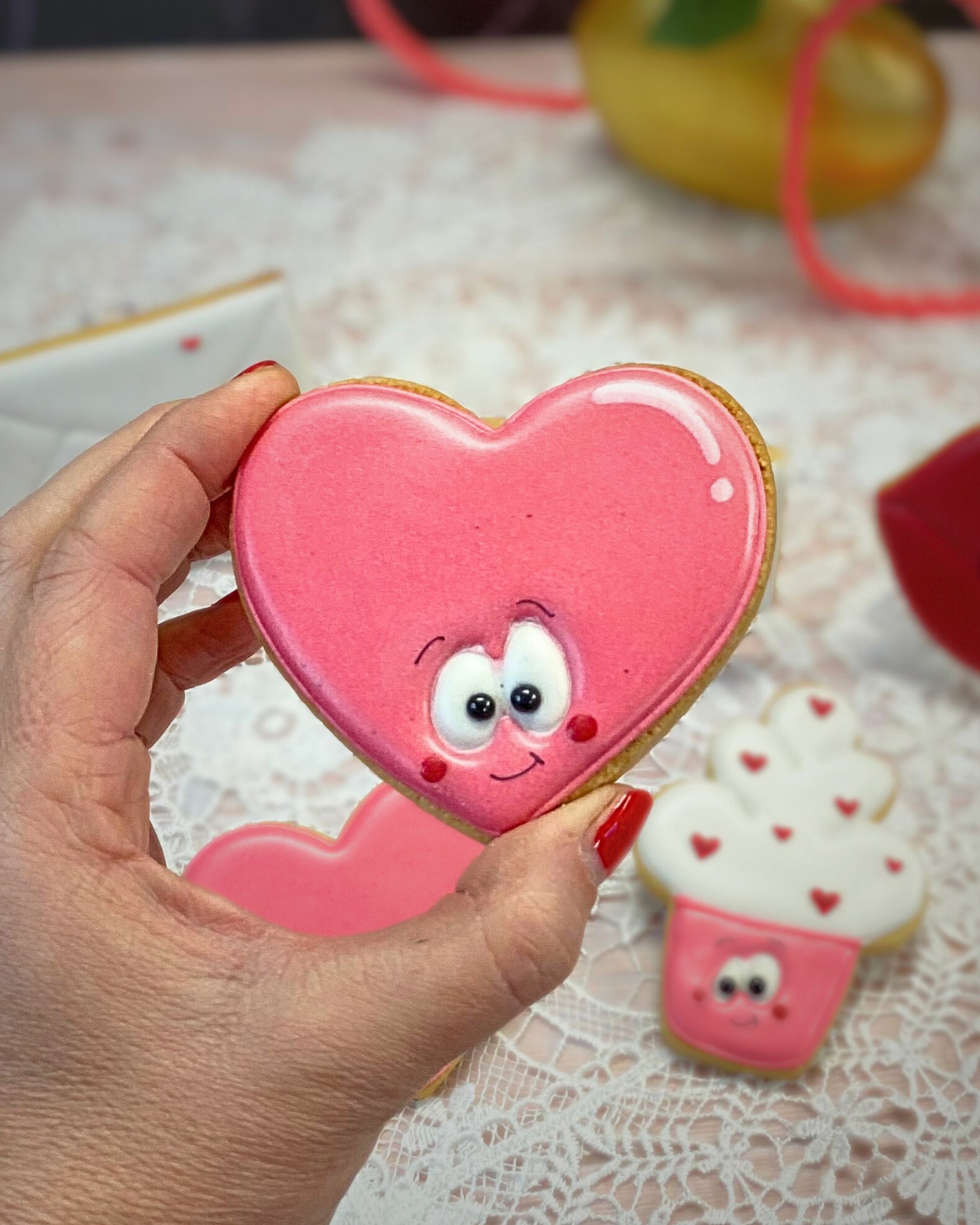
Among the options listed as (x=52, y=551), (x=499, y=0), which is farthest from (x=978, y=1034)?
(x=499, y=0)

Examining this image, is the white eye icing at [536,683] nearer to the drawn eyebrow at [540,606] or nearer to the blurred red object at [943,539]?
the drawn eyebrow at [540,606]

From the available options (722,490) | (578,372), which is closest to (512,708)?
(722,490)

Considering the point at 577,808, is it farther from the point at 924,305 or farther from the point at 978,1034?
the point at 924,305

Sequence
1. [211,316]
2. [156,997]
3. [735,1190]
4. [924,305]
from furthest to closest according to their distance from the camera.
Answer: [924,305] < [211,316] < [735,1190] < [156,997]

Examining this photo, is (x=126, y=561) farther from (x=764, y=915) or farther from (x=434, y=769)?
(x=764, y=915)

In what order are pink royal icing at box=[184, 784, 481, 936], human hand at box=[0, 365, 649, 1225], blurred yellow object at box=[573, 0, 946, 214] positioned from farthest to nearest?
blurred yellow object at box=[573, 0, 946, 214], pink royal icing at box=[184, 784, 481, 936], human hand at box=[0, 365, 649, 1225]

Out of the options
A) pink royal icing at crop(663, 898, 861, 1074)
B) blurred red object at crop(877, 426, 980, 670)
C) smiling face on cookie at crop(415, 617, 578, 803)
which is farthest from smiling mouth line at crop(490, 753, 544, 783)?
blurred red object at crop(877, 426, 980, 670)

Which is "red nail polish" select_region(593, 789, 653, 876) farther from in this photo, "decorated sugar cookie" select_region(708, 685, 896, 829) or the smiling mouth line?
"decorated sugar cookie" select_region(708, 685, 896, 829)

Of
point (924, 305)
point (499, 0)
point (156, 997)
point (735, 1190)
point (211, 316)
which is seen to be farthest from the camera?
point (499, 0)
